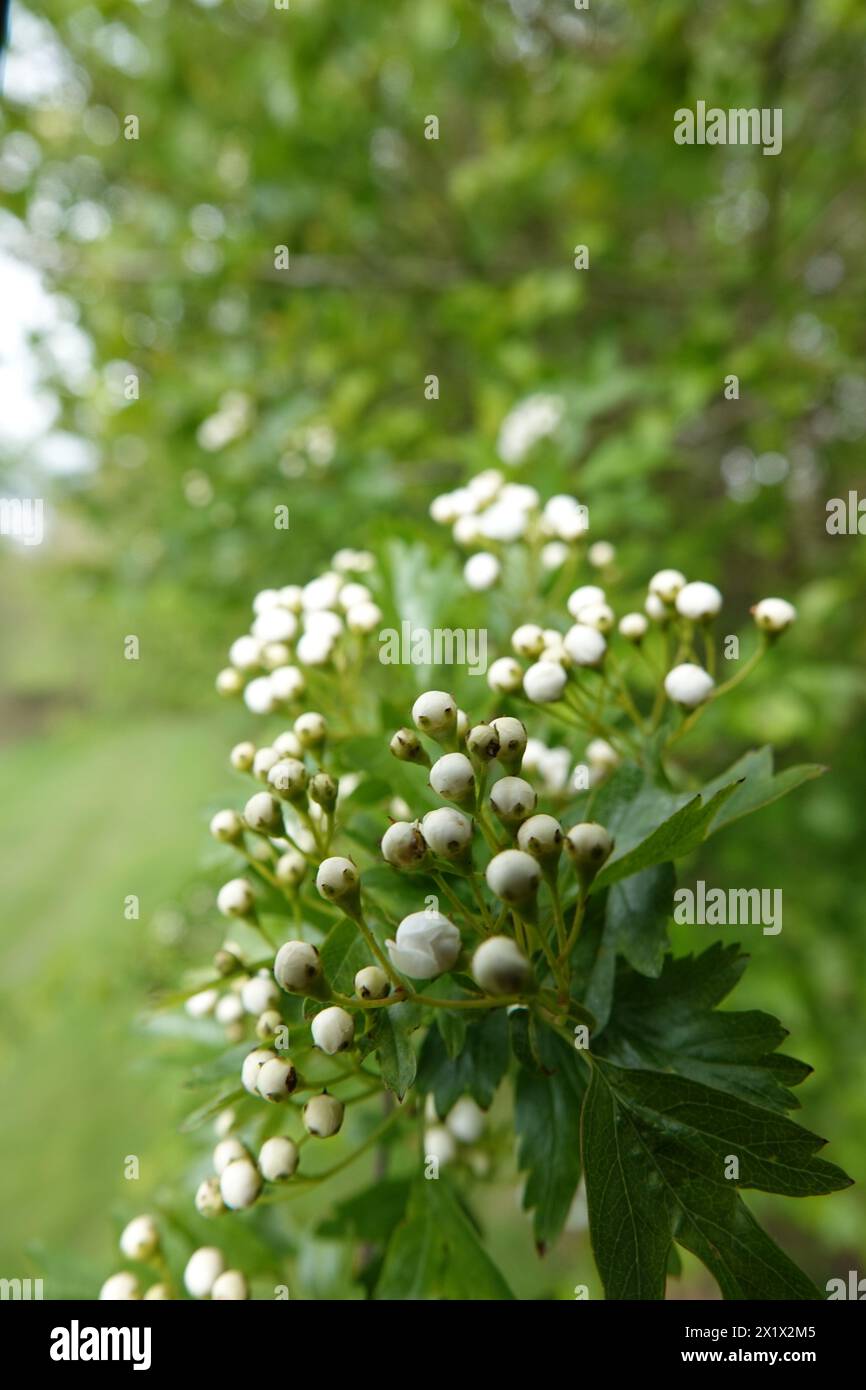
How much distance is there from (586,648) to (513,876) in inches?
8.4

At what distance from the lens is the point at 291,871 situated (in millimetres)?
521

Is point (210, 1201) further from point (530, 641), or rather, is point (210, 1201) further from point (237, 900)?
point (530, 641)

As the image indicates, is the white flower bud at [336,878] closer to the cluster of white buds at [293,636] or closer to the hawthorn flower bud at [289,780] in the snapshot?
the hawthorn flower bud at [289,780]

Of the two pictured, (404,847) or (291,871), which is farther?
(291,871)

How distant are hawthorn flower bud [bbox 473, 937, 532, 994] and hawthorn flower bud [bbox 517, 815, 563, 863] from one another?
5 centimetres

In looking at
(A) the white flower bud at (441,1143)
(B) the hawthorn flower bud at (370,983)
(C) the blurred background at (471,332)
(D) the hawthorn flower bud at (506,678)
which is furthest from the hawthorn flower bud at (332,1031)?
(C) the blurred background at (471,332)

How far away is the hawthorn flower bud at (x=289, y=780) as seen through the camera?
18.2 inches

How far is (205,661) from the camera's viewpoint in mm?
3053

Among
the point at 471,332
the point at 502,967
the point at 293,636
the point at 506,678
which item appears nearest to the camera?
the point at 502,967

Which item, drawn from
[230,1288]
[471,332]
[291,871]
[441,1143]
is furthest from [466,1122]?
[471,332]

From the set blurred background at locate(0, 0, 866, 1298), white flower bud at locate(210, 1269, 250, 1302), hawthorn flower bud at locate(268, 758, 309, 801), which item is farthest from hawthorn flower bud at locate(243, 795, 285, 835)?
blurred background at locate(0, 0, 866, 1298)
